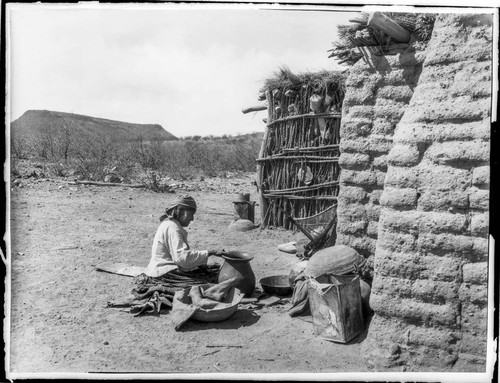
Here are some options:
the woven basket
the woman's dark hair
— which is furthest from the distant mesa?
the woven basket

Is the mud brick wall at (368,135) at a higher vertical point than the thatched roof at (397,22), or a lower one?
lower

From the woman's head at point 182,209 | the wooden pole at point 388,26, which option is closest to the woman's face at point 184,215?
the woman's head at point 182,209

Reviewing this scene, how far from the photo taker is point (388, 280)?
11.7 ft

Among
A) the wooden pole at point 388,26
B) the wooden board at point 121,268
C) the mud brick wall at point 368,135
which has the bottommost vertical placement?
the wooden board at point 121,268

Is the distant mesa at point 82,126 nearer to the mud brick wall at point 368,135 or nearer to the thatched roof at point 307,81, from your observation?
the thatched roof at point 307,81

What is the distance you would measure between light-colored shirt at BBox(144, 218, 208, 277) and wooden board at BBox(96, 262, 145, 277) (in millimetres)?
792

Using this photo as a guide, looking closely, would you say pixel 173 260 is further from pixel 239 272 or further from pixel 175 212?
pixel 239 272

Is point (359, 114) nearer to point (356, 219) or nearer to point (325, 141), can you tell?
point (356, 219)

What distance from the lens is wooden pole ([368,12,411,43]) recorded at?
3750mm

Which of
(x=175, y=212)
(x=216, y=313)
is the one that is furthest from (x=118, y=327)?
(x=175, y=212)

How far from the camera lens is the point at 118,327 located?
14.1 feet

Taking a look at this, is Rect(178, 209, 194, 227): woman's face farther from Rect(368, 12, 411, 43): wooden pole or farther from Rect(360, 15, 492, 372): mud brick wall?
Rect(368, 12, 411, 43): wooden pole

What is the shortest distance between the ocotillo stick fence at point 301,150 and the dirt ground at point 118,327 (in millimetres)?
947

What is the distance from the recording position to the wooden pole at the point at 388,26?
12.3ft
